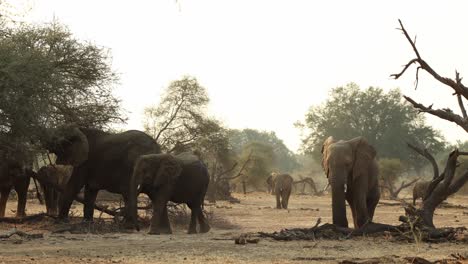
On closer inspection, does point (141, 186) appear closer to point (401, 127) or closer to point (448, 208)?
point (448, 208)

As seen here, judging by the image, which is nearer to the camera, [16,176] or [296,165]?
[16,176]

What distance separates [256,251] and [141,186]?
576 centimetres

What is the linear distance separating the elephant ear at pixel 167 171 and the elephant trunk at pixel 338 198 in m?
3.58

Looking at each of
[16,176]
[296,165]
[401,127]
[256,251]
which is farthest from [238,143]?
[256,251]

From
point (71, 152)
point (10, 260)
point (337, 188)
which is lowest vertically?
point (10, 260)

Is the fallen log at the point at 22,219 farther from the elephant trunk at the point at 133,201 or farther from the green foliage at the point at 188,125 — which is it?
the green foliage at the point at 188,125

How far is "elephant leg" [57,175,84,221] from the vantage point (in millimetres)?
17672

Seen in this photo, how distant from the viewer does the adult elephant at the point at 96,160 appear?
→ 1777 cm

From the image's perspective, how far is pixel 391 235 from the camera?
12781 millimetres

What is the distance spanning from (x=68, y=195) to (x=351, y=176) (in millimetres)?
7248

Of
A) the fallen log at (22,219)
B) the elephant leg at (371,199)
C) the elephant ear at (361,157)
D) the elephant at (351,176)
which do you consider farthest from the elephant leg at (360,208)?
the fallen log at (22,219)

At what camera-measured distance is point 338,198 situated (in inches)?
579

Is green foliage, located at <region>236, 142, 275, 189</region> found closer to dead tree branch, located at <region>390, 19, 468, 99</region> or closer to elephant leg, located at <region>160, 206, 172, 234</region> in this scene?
elephant leg, located at <region>160, 206, 172, 234</region>

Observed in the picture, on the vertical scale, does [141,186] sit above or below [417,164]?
below
